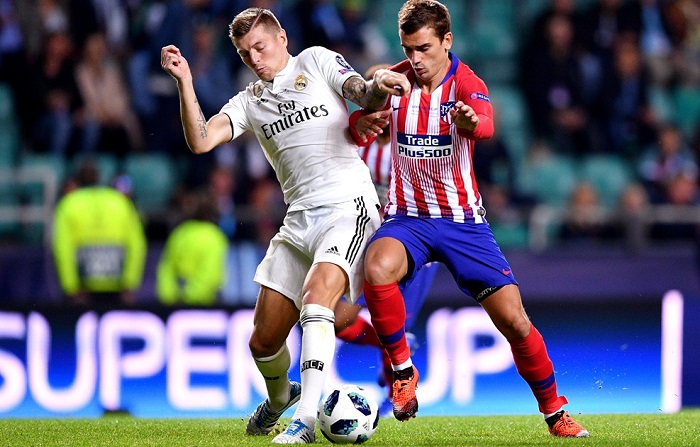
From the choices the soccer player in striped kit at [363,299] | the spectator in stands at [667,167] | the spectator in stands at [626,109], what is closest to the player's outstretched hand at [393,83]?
the soccer player in striped kit at [363,299]

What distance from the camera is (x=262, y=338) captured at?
21.0 ft

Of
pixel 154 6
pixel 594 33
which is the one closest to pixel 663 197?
pixel 594 33

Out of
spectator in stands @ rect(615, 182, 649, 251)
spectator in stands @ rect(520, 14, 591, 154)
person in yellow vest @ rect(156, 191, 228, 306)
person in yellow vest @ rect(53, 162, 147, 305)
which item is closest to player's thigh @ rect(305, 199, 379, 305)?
person in yellow vest @ rect(156, 191, 228, 306)

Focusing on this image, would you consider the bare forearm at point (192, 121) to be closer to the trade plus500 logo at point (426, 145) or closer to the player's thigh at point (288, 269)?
the player's thigh at point (288, 269)

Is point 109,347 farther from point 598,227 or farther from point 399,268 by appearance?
point 598,227

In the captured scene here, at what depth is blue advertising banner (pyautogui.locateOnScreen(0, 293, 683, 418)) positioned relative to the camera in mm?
9008

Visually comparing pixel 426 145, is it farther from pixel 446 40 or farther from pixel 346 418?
pixel 346 418

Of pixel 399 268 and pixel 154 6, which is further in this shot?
pixel 154 6

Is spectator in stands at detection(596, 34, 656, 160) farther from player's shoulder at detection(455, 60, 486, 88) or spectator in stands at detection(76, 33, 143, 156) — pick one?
player's shoulder at detection(455, 60, 486, 88)

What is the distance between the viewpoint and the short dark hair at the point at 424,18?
603cm

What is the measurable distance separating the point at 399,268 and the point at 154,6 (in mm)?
8269

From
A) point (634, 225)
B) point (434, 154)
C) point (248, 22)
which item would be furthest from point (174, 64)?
point (634, 225)

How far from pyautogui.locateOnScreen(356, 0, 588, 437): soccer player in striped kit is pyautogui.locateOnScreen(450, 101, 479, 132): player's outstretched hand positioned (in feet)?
0.58

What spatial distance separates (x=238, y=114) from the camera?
6.54 metres
